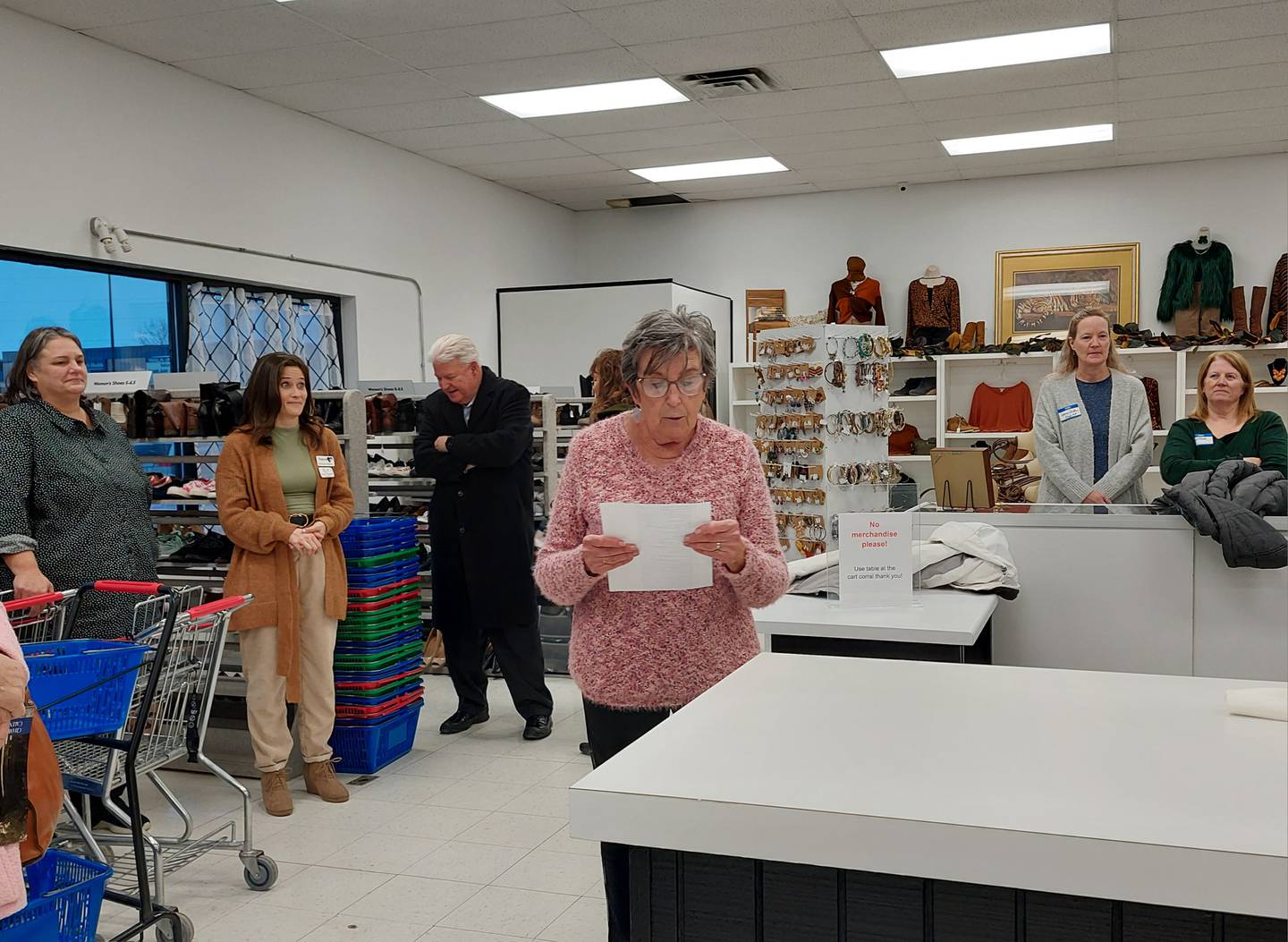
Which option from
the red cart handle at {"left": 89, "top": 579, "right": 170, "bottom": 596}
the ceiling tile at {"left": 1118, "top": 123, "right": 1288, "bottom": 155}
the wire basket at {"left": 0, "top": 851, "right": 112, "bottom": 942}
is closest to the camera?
the wire basket at {"left": 0, "top": 851, "right": 112, "bottom": 942}

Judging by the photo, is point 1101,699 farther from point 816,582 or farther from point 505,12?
point 505,12

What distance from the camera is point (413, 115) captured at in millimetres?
7250

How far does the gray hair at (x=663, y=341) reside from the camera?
2.31 m

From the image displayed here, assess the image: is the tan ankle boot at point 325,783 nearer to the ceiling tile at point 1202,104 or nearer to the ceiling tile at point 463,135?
the ceiling tile at point 463,135

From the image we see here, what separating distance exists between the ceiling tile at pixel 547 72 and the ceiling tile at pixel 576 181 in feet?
8.15

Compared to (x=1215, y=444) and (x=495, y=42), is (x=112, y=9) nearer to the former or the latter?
(x=495, y=42)

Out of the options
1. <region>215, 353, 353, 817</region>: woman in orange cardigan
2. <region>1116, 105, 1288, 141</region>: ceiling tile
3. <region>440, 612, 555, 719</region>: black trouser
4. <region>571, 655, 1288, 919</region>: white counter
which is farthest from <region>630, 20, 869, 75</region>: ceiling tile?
<region>571, 655, 1288, 919</region>: white counter

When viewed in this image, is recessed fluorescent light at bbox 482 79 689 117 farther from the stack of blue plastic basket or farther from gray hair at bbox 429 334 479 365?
the stack of blue plastic basket

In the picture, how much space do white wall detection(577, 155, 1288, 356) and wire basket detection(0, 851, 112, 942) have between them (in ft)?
27.2

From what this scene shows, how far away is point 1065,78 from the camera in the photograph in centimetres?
672

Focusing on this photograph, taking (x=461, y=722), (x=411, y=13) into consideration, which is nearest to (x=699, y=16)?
(x=411, y=13)

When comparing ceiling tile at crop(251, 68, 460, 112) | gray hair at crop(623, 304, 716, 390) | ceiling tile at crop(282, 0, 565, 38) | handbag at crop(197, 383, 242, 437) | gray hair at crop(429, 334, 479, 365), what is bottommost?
handbag at crop(197, 383, 242, 437)

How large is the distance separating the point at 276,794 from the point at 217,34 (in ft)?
12.1

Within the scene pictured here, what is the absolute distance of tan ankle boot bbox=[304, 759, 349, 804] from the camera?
14.1ft
